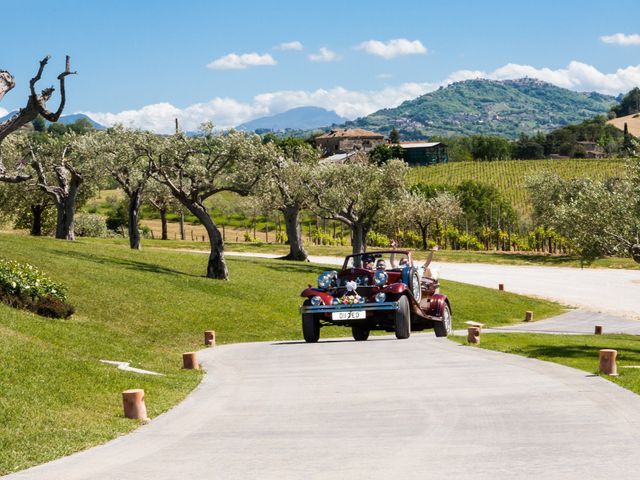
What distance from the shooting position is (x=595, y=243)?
34375 millimetres

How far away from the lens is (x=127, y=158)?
169ft

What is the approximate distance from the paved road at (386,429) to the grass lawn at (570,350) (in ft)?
3.69

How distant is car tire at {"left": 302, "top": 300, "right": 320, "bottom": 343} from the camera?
27202 millimetres

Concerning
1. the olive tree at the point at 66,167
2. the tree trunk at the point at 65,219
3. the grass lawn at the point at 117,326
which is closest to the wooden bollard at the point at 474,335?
the grass lawn at the point at 117,326

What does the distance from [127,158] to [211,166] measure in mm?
5577

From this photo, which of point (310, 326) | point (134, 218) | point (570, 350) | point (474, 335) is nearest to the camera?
point (570, 350)

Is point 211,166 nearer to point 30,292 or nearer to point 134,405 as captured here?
point 30,292

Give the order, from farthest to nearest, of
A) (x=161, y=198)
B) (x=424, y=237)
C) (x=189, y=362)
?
(x=424, y=237) → (x=161, y=198) → (x=189, y=362)

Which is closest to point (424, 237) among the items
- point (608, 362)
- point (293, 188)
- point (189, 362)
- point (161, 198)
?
point (161, 198)

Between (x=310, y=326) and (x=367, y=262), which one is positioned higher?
(x=367, y=262)

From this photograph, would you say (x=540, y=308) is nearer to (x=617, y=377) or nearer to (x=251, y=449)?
(x=617, y=377)

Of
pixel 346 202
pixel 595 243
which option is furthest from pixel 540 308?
pixel 595 243

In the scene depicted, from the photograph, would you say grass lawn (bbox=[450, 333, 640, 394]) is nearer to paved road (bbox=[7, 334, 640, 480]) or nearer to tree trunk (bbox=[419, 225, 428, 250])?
paved road (bbox=[7, 334, 640, 480])

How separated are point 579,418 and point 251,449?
17.7 feet
